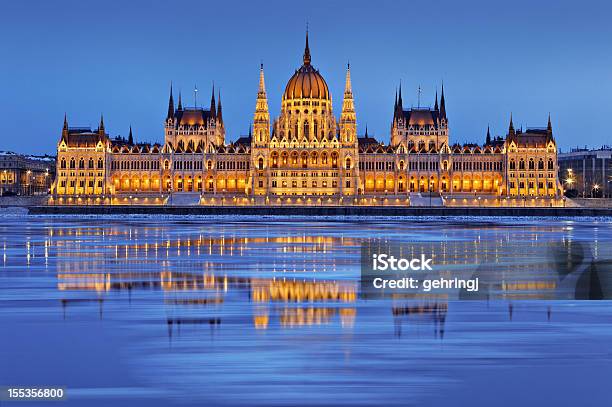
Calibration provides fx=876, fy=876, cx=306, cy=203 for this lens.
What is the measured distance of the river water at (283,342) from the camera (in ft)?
41.2

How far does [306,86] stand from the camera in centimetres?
14700

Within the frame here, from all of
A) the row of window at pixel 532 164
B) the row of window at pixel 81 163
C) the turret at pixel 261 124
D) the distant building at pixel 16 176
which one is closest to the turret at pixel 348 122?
the turret at pixel 261 124

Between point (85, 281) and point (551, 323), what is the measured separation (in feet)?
44.5

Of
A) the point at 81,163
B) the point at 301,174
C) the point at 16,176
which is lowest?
the point at 301,174

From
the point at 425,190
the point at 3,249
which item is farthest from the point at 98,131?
the point at 3,249

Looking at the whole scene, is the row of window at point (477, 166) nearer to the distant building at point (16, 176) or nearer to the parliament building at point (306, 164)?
the parliament building at point (306, 164)

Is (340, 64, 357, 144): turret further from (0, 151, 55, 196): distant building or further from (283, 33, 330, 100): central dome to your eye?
(0, 151, 55, 196): distant building

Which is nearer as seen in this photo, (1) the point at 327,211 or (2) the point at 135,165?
(1) the point at 327,211

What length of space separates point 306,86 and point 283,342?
133 metres

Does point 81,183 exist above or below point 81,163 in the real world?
below

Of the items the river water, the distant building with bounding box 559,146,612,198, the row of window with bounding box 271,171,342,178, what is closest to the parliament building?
the row of window with bounding box 271,171,342,178

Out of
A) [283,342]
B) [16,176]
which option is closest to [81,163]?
[16,176]

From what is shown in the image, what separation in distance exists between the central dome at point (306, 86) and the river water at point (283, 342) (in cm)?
11943

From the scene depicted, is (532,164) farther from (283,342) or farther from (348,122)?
(283,342)
